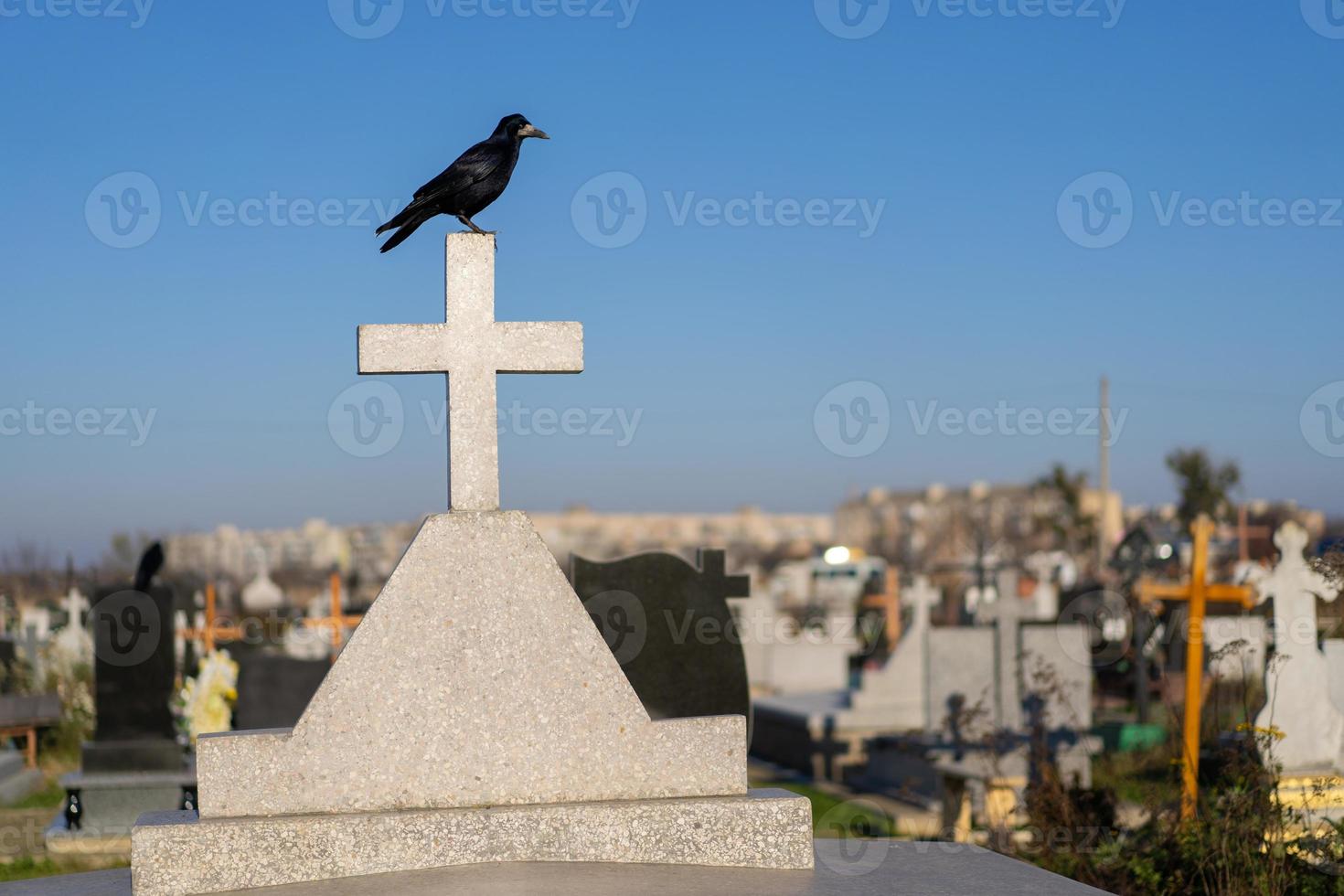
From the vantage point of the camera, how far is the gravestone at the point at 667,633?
261 inches

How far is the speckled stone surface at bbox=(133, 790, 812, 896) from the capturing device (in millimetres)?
4262

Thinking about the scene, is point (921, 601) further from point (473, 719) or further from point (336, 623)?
point (473, 719)

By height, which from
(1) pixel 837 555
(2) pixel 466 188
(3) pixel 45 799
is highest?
(2) pixel 466 188

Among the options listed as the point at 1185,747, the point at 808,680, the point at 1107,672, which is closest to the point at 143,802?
the point at 1185,747

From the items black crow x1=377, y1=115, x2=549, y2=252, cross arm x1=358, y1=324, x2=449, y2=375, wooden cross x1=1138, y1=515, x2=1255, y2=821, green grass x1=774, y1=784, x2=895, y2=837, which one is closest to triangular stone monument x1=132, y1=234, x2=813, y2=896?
cross arm x1=358, y1=324, x2=449, y2=375

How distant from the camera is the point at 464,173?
4.86 metres

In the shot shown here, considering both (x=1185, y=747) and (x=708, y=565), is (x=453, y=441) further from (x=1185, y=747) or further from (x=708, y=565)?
(x=1185, y=747)

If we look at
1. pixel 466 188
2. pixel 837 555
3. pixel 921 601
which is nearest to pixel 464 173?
pixel 466 188

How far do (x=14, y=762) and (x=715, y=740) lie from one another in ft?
31.9

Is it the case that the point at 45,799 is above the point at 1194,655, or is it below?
below

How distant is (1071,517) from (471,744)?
3379 cm

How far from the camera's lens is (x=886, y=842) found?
541cm

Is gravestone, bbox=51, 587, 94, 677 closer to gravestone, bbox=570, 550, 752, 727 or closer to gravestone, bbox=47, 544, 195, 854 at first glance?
gravestone, bbox=47, 544, 195, 854

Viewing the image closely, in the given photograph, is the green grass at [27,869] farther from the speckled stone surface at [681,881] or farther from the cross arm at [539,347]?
the cross arm at [539,347]
